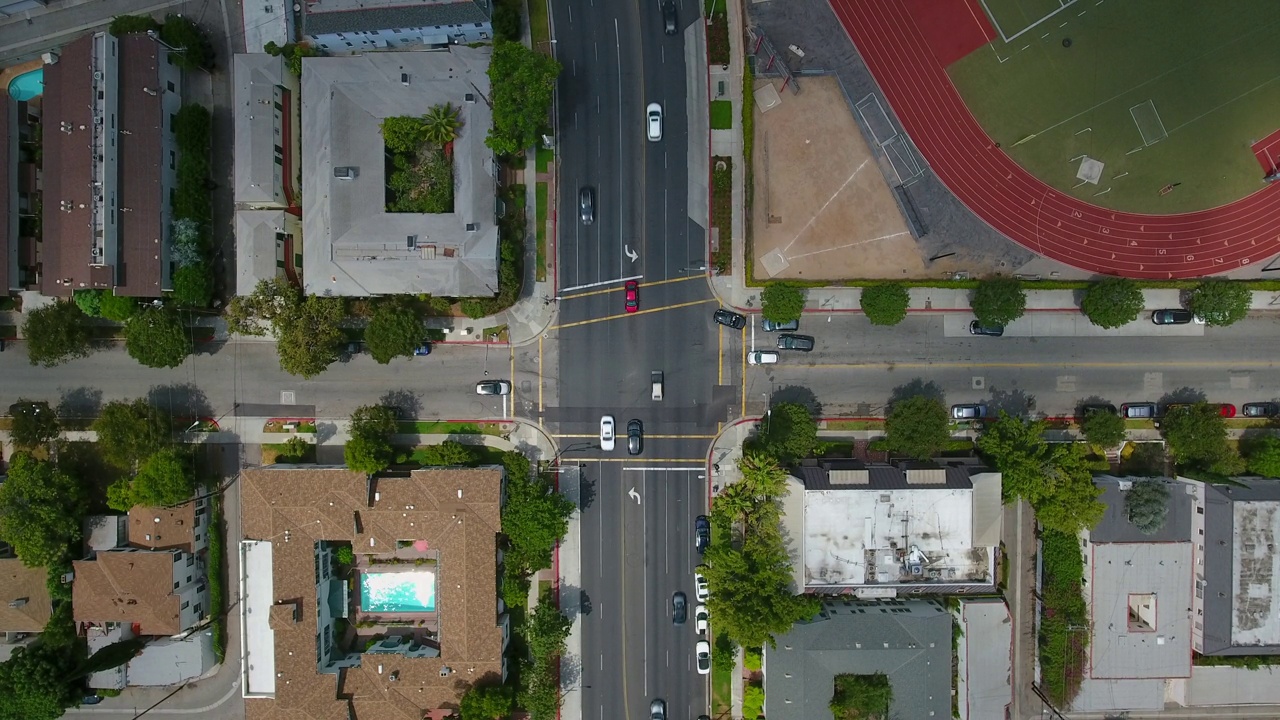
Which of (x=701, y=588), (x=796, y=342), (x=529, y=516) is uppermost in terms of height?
(x=796, y=342)

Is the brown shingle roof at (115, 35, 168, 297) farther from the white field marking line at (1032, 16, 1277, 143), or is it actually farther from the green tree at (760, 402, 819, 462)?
the white field marking line at (1032, 16, 1277, 143)

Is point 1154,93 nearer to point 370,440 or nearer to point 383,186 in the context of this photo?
point 383,186

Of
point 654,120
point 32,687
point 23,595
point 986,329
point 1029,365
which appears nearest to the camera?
point 32,687

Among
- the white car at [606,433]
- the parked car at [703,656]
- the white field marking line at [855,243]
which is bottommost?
the parked car at [703,656]

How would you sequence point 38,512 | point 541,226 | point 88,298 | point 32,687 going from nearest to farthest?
point 32,687, point 38,512, point 88,298, point 541,226

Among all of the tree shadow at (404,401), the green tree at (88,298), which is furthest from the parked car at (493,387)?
the green tree at (88,298)

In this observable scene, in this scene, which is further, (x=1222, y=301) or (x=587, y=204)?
(x=587, y=204)

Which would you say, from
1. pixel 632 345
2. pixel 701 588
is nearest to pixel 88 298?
pixel 632 345

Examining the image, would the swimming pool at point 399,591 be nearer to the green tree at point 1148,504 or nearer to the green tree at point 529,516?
the green tree at point 529,516
